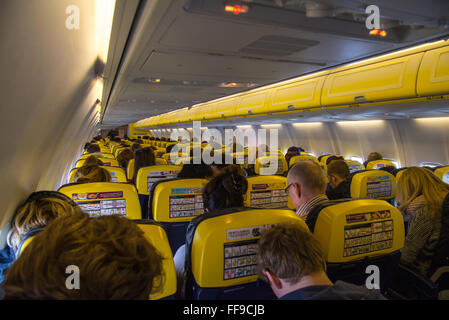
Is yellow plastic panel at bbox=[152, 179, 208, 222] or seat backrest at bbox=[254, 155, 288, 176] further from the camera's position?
seat backrest at bbox=[254, 155, 288, 176]

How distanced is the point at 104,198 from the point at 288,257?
5.77ft

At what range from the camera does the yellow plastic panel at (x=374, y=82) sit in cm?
427

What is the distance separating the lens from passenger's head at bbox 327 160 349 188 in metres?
3.81

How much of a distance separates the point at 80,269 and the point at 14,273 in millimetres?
170

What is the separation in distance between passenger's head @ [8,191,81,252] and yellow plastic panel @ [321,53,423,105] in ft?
15.5

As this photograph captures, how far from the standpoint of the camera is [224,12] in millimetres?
2223

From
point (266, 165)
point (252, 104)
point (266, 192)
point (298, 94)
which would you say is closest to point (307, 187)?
point (266, 192)

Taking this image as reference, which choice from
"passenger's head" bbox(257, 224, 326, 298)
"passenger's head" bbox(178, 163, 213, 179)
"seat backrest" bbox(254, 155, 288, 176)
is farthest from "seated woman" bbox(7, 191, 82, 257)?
"seat backrest" bbox(254, 155, 288, 176)

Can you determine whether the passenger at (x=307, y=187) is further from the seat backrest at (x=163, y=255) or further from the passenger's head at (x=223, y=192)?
the seat backrest at (x=163, y=255)

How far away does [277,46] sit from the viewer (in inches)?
122

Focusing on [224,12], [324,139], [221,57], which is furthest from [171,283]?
[324,139]

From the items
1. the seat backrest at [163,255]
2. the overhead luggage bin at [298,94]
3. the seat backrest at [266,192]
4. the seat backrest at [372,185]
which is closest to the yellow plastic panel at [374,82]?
the overhead luggage bin at [298,94]

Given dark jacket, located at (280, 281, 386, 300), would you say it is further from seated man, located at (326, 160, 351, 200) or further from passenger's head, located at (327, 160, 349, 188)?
passenger's head, located at (327, 160, 349, 188)

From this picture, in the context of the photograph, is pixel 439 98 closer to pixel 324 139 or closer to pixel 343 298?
pixel 343 298
